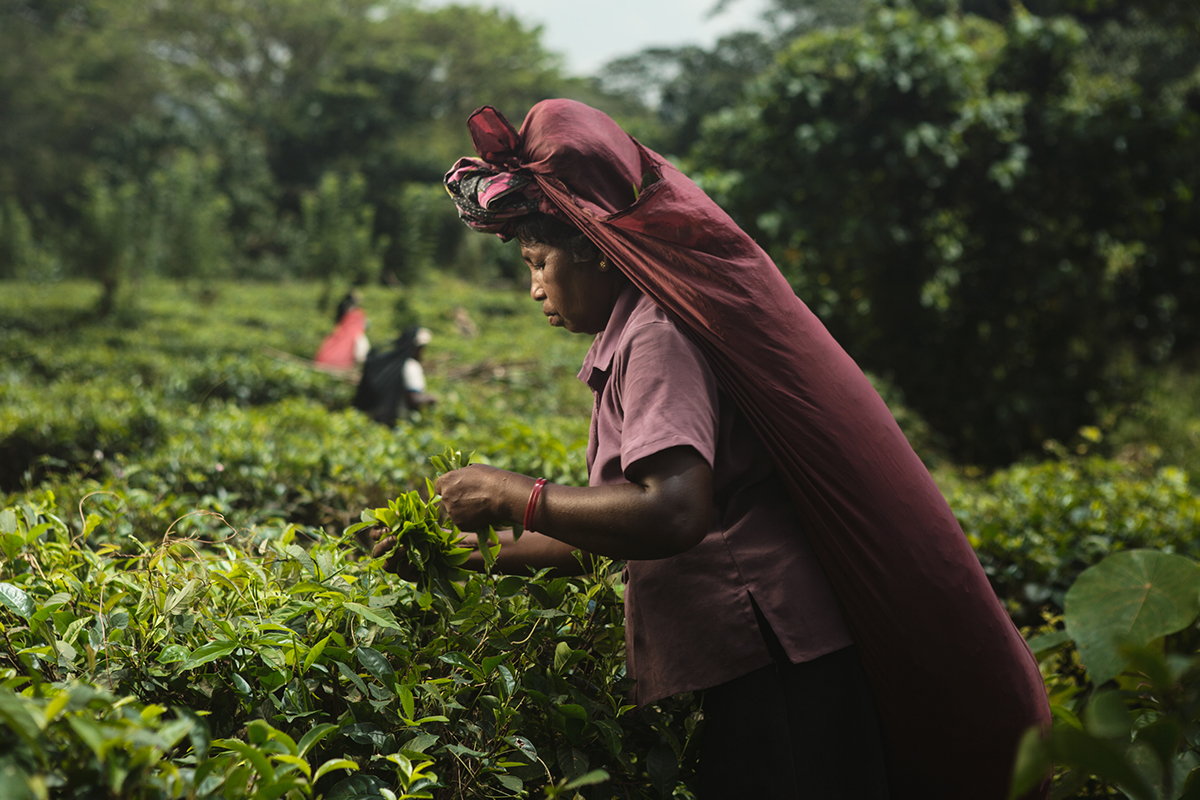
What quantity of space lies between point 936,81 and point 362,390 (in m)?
5.30

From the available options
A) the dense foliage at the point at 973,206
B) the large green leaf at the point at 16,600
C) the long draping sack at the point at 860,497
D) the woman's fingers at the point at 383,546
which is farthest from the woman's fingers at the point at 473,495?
the dense foliage at the point at 973,206

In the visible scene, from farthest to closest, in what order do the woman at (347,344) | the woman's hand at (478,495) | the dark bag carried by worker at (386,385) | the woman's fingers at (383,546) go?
the woman at (347,344) < the dark bag carried by worker at (386,385) < the woman's fingers at (383,546) < the woman's hand at (478,495)

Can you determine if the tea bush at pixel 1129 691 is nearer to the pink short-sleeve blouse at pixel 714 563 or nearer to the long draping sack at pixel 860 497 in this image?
the long draping sack at pixel 860 497

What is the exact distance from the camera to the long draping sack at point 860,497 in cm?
124

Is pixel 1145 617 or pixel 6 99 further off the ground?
pixel 6 99

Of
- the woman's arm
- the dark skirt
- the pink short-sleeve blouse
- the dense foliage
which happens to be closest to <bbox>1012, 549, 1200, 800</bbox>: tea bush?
the dark skirt

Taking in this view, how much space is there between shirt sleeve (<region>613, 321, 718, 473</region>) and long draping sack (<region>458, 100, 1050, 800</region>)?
0.04m

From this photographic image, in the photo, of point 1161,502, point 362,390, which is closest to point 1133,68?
point 1161,502

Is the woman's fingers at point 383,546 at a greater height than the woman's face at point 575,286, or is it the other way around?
the woman's face at point 575,286

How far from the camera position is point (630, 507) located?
44.9 inches

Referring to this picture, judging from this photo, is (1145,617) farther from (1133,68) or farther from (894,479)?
(1133,68)

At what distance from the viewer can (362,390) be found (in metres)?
6.12

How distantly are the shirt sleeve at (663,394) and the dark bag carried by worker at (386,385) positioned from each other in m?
4.67

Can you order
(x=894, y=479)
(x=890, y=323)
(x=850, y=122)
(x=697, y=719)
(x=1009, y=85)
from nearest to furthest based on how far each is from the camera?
(x=894, y=479), (x=697, y=719), (x=850, y=122), (x=1009, y=85), (x=890, y=323)
